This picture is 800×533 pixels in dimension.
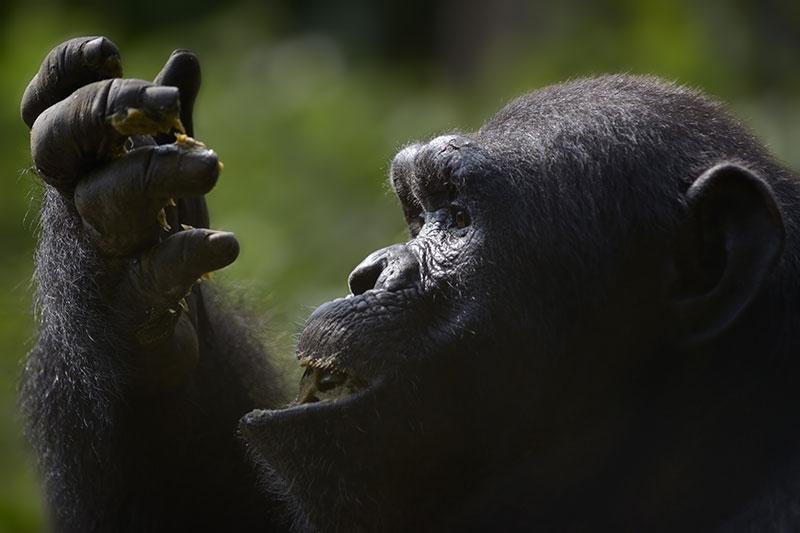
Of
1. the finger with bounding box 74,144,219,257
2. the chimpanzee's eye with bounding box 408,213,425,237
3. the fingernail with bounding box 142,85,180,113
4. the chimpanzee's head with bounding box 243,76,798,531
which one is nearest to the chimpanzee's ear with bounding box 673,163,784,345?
the chimpanzee's head with bounding box 243,76,798,531

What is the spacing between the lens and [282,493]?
15.2 feet

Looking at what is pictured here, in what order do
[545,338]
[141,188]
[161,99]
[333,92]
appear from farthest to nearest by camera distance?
[333,92], [545,338], [141,188], [161,99]

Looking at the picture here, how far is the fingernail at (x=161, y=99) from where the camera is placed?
3898mm

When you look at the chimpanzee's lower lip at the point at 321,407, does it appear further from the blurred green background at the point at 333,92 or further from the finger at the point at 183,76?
the blurred green background at the point at 333,92

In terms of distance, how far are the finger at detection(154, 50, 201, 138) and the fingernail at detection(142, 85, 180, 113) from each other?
0.53 metres

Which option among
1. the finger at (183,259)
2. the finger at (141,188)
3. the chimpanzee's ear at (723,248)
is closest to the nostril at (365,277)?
the finger at (183,259)

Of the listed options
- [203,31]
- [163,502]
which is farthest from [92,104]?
[203,31]

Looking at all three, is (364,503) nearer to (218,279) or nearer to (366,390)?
(366,390)

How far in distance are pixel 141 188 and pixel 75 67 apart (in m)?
0.49

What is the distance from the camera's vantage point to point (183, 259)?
4.12 meters

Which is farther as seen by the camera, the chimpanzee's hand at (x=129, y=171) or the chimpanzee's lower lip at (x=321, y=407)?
the chimpanzee's lower lip at (x=321, y=407)

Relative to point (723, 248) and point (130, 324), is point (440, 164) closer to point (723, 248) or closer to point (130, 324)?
point (723, 248)

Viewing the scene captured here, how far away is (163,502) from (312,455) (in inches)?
44.0

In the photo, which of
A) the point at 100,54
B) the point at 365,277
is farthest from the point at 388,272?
the point at 100,54
